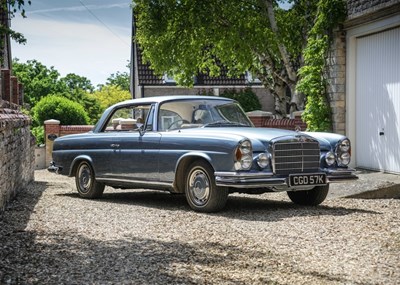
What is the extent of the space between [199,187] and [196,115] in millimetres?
1313

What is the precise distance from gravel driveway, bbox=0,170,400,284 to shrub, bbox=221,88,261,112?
27177 mm

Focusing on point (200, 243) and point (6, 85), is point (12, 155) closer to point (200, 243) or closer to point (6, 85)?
point (6, 85)

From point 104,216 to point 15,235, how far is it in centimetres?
171

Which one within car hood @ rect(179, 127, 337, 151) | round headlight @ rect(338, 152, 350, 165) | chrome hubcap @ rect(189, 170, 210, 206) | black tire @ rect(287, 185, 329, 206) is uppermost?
car hood @ rect(179, 127, 337, 151)

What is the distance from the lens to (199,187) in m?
10.1

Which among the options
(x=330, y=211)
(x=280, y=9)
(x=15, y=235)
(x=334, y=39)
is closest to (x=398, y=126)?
(x=334, y=39)

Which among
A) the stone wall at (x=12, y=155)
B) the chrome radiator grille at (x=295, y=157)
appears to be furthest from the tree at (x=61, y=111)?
the chrome radiator grille at (x=295, y=157)

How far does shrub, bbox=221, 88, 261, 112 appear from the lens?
38594 millimetres

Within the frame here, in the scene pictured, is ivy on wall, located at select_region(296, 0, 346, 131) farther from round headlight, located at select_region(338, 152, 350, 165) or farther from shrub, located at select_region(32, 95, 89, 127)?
shrub, located at select_region(32, 95, 89, 127)

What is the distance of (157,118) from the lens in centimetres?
1107

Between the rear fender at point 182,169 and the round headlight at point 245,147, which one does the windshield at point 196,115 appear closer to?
the rear fender at point 182,169

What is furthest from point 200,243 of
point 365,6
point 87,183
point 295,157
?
point 365,6

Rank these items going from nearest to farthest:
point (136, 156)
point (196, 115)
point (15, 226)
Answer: point (15, 226) < point (196, 115) < point (136, 156)

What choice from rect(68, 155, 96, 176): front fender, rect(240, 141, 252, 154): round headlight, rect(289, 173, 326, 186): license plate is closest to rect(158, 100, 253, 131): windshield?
rect(240, 141, 252, 154): round headlight
